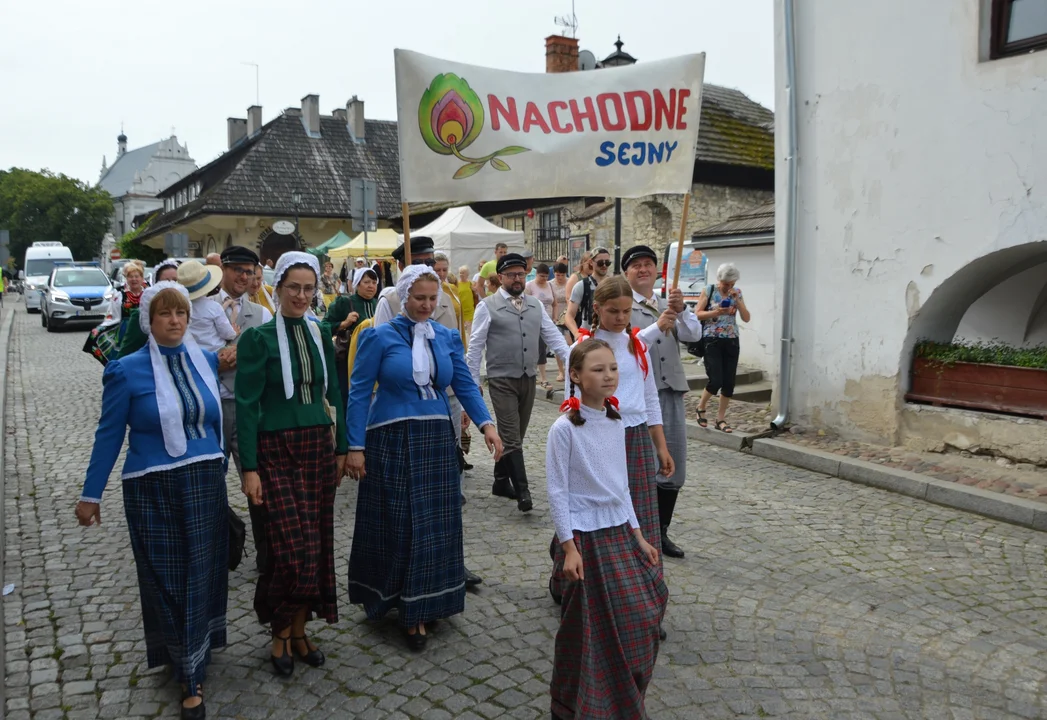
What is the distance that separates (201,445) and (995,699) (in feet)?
11.6

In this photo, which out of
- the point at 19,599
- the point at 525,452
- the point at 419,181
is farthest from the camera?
the point at 525,452

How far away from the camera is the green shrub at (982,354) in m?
7.33

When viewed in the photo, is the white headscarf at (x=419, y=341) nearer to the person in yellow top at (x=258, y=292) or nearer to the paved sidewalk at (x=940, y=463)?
the person in yellow top at (x=258, y=292)

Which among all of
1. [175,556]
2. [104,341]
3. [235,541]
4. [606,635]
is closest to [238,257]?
[104,341]

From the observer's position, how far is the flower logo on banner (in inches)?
217

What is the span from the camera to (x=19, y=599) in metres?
4.73

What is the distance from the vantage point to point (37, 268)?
31.8 metres

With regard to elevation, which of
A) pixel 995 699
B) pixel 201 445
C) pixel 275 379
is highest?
pixel 275 379

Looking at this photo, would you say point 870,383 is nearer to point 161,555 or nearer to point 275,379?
point 275,379

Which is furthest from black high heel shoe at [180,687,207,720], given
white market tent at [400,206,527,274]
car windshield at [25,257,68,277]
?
car windshield at [25,257,68,277]

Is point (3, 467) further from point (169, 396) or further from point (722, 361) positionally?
point (722, 361)

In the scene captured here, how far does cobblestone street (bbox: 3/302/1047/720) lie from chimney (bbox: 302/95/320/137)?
34.0 meters

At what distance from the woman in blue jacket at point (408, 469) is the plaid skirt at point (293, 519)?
0.21 meters

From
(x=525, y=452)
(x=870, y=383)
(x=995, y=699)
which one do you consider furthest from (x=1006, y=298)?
(x=995, y=699)
